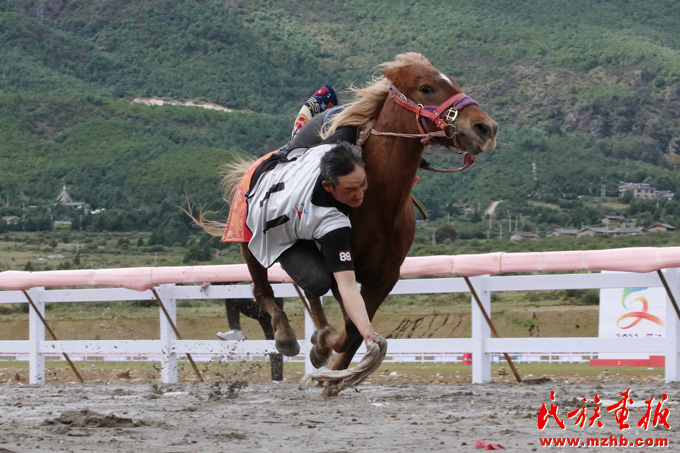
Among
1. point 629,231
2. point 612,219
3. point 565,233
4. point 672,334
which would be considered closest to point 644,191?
point 612,219

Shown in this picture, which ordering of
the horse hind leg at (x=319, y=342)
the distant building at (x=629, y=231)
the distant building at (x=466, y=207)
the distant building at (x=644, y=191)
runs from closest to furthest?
the horse hind leg at (x=319, y=342) < the distant building at (x=629, y=231) < the distant building at (x=466, y=207) < the distant building at (x=644, y=191)

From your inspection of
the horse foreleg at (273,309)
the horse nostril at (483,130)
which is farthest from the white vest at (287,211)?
the horse nostril at (483,130)

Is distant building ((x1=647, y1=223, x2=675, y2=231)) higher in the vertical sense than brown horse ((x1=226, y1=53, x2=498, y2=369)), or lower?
higher

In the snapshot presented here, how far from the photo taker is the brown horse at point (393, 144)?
19.8 feet

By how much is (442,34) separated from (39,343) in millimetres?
108863

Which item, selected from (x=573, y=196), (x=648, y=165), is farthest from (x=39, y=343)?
(x=648, y=165)

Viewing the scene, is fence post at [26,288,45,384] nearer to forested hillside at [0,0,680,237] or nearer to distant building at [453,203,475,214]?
forested hillside at [0,0,680,237]

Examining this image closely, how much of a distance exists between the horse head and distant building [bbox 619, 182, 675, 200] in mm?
69355

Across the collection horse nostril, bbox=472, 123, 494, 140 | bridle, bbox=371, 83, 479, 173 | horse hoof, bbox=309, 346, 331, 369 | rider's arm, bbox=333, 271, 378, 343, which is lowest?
horse hoof, bbox=309, 346, 331, 369

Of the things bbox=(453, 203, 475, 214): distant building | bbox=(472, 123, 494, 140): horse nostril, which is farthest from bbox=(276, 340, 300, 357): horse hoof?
bbox=(453, 203, 475, 214): distant building

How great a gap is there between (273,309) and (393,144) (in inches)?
64.7

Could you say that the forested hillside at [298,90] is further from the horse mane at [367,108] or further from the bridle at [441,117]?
the bridle at [441,117]

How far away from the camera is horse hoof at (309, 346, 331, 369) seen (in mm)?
6758

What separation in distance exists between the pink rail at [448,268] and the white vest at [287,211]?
3590mm
